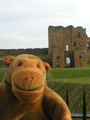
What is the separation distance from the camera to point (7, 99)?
8.88 feet

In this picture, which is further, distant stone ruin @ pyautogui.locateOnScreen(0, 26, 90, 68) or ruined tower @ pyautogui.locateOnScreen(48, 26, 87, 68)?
distant stone ruin @ pyautogui.locateOnScreen(0, 26, 90, 68)

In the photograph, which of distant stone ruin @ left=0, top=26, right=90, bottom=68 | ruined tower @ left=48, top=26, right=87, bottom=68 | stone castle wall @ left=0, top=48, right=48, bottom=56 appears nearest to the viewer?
ruined tower @ left=48, top=26, right=87, bottom=68

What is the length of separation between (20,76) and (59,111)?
2.42ft

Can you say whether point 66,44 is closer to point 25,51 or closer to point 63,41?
point 63,41

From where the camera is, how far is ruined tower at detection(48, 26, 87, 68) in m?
32.2

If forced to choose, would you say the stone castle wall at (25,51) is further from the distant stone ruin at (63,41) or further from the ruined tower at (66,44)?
the ruined tower at (66,44)

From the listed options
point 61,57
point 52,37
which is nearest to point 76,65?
point 61,57

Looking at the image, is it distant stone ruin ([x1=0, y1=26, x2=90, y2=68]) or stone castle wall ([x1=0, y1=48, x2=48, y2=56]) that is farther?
stone castle wall ([x1=0, y1=48, x2=48, y2=56])

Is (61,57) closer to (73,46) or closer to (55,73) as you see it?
(73,46)

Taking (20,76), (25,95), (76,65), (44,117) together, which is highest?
(20,76)

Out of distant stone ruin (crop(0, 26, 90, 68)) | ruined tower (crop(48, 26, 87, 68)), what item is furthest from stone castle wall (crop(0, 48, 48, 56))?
ruined tower (crop(48, 26, 87, 68))

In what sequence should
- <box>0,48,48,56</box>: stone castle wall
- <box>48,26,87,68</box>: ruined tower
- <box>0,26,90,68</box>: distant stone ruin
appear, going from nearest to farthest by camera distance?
<box>48,26,87,68</box>: ruined tower < <box>0,26,90,68</box>: distant stone ruin < <box>0,48,48,56</box>: stone castle wall

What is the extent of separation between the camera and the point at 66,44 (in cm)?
3931

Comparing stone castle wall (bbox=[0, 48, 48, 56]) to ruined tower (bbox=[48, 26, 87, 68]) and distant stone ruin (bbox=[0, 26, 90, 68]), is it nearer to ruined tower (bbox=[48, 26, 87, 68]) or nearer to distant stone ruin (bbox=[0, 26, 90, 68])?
distant stone ruin (bbox=[0, 26, 90, 68])
